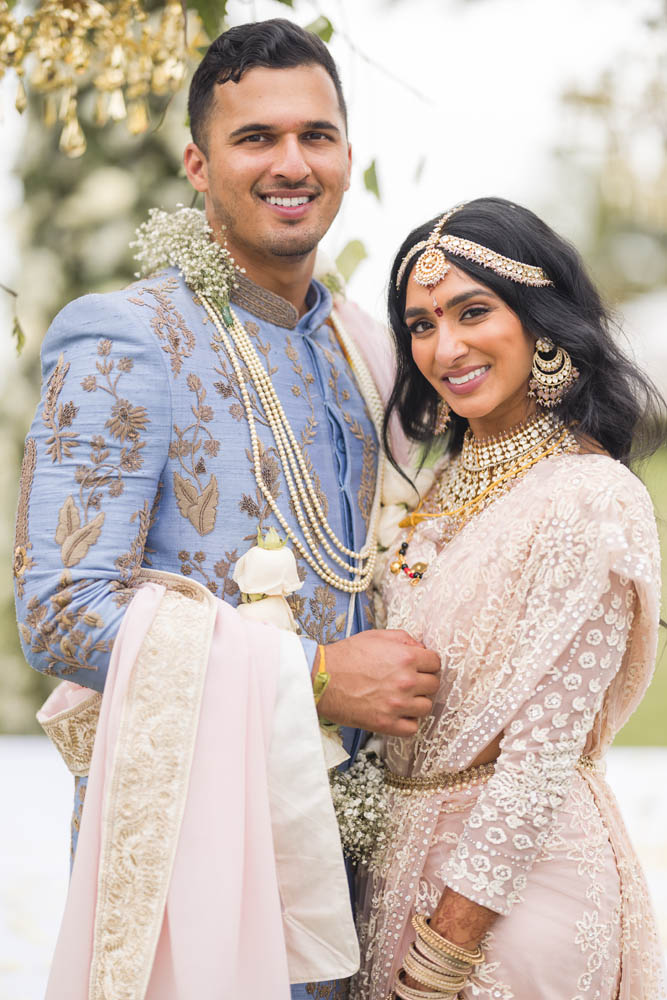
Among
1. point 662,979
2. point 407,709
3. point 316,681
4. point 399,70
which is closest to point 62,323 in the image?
point 316,681

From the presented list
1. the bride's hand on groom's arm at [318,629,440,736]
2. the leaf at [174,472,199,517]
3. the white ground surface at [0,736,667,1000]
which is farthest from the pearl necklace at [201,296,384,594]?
the white ground surface at [0,736,667,1000]

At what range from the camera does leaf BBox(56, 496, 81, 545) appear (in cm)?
177

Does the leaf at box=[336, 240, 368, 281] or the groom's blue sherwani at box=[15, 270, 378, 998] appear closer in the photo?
the groom's blue sherwani at box=[15, 270, 378, 998]

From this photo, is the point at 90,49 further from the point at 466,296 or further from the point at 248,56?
the point at 466,296

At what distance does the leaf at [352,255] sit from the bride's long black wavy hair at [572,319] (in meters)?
0.71

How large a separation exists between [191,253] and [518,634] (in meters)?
0.98

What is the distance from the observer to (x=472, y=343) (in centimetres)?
198

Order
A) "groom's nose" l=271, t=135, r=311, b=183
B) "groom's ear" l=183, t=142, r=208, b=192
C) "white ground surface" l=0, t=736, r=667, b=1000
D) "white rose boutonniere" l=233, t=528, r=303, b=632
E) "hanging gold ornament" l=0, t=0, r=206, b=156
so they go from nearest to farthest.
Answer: "white rose boutonniere" l=233, t=528, r=303, b=632 < "groom's nose" l=271, t=135, r=311, b=183 < "groom's ear" l=183, t=142, r=208, b=192 < "hanging gold ornament" l=0, t=0, r=206, b=156 < "white ground surface" l=0, t=736, r=667, b=1000

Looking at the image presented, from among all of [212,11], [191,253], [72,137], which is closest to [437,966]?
[191,253]

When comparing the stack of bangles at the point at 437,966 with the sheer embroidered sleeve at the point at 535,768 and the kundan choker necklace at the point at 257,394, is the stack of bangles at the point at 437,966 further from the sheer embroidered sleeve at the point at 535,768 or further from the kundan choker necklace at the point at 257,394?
the kundan choker necklace at the point at 257,394

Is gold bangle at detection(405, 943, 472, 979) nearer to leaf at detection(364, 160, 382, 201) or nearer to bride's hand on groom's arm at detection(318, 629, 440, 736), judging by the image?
bride's hand on groom's arm at detection(318, 629, 440, 736)

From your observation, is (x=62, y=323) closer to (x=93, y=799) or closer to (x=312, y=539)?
(x=312, y=539)

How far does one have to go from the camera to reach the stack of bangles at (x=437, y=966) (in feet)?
5.63

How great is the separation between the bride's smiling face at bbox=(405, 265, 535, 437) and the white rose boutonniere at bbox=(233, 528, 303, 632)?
441 millimetres
